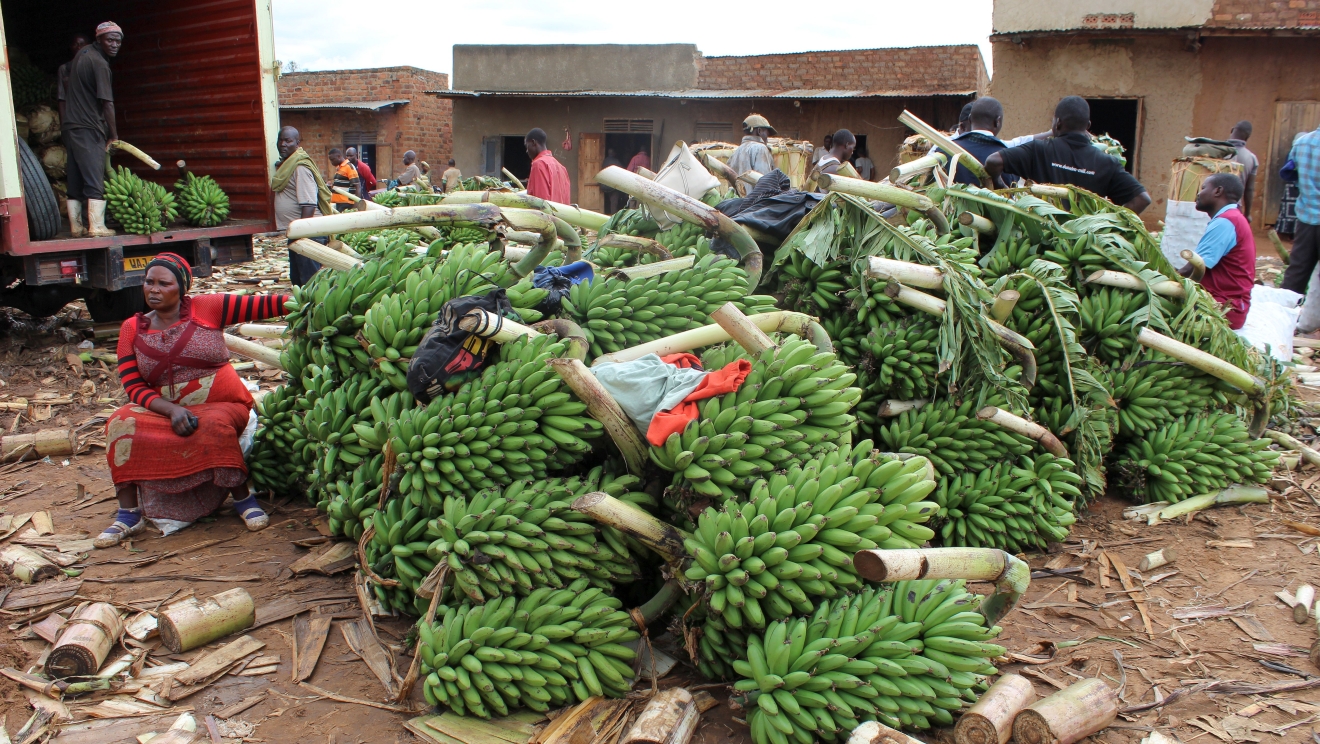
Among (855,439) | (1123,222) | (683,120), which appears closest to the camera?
(855,439)

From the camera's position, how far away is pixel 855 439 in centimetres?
407

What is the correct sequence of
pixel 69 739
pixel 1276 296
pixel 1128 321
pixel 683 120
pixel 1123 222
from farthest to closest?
pixel 683 120 < pixel 1276 296 < pixel 1123 222 < pixel 1128 321 < pixel 69 739

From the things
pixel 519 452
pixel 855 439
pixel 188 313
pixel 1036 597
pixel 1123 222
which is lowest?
pixel 1036 597

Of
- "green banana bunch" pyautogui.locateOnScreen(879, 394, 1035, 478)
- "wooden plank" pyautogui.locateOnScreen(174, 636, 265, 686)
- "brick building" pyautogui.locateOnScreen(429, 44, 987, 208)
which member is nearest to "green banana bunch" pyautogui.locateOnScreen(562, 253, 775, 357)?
"green banana bunch" pyautogui.locateOnScreen(879, 394, 1035, 478)

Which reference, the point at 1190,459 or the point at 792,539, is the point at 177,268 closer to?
the point at 792,539

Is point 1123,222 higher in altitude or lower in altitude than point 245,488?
higher

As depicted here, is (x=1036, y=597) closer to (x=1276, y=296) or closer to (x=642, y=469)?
(x=642, y=469)

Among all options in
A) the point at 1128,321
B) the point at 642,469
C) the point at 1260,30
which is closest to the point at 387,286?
the point at 642,469

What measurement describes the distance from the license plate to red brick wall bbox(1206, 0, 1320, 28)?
14.3 meters

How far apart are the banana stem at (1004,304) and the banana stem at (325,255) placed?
2991 mm

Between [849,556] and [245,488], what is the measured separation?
307 centimetres

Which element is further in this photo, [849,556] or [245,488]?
[245,488]

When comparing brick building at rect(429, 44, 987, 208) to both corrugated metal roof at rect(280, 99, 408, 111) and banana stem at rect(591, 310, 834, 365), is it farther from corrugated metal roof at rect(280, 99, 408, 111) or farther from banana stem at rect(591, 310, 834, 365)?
banana stem at rect(591, 310, 834, 365)

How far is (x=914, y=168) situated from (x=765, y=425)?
2906 mm
